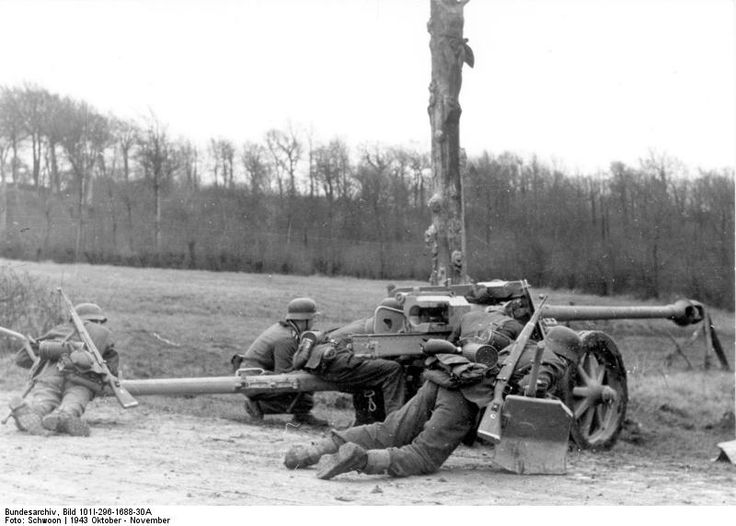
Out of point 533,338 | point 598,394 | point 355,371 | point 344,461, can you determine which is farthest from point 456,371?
point 598,394

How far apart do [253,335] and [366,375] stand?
7129 millimetres

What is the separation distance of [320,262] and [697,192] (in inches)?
282

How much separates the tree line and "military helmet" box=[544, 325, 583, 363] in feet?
28.0

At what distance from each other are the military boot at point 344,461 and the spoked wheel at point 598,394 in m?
3.33

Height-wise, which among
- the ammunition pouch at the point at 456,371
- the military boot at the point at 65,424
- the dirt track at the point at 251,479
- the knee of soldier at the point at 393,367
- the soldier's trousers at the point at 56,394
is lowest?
the dirt track at the point at 251,479

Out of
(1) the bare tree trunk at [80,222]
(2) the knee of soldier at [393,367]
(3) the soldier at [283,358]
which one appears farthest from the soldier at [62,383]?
(1) the bare tree trunk at [80,222]

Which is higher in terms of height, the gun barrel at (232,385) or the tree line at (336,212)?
the tree line at (336,212)

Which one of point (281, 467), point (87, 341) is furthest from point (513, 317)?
point (87, 341)

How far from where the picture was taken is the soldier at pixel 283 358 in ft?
33.2

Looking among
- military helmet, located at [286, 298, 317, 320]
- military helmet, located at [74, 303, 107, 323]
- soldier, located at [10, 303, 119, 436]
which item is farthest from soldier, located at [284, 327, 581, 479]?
military helmet, located at [286, 298, 317, 320]

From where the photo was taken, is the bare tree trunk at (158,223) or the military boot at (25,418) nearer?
the military boot at (25,418)

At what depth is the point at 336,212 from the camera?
2075cm

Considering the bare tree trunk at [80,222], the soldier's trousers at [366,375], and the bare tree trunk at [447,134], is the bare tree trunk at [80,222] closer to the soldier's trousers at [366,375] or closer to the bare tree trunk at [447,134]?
the bare tree trunk at [447,134]

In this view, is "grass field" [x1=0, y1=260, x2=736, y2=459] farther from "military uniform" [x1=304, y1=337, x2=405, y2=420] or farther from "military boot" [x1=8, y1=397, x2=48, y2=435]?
"military boot" [x1=8, y1=397, x2=48, y2=435]
